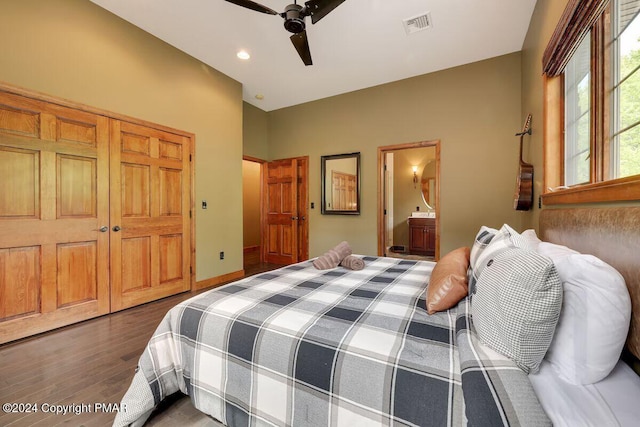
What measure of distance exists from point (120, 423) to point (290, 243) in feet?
12.9

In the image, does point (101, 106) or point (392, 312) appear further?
point (101, 106)

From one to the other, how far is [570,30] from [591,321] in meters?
1.83

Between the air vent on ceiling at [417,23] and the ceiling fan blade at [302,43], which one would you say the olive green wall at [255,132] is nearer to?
the ceiling fan blade at [302,43]

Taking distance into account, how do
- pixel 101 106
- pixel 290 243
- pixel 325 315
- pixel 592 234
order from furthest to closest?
pixel 290 243
pixel 101 106
pixel 325 315
pixel 592 234

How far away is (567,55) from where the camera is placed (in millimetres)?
1776

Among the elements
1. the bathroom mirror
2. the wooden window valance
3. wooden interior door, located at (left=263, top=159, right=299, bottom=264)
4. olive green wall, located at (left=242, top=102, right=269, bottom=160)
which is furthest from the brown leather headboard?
the bathroom mirror

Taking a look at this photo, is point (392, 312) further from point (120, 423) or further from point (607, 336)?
point (120, 423)

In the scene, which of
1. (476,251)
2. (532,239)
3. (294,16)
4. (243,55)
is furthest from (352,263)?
(243,55)

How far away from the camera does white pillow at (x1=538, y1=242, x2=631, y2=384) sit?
741 mm

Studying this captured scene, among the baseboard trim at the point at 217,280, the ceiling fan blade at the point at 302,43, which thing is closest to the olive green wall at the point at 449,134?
the baseboard trim at the point at 217,280

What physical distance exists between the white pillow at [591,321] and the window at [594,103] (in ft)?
1.15

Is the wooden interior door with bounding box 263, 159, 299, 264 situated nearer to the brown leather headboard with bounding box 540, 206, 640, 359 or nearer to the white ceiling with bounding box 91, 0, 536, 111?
the white ceiling with bounding box 91, 0, 536, 111

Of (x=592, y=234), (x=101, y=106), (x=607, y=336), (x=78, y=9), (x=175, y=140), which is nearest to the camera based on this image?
(x=607, y=336)

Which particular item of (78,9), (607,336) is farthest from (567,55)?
(78,9)
